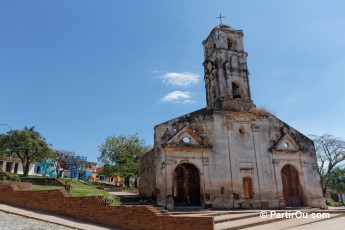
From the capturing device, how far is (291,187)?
22.4 metres

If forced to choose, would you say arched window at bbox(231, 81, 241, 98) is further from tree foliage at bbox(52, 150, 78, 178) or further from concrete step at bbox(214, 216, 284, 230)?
tree foliage at bbox(52, 150, 78, 178)

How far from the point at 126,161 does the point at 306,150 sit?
25847mm

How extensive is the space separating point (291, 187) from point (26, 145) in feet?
104

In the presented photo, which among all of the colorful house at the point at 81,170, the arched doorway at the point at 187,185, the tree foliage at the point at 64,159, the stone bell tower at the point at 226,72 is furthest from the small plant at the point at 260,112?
the colorful house at the point at 81,170

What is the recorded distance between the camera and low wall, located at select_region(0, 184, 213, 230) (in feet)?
32.9

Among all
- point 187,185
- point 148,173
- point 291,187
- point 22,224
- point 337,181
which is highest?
point 148,173

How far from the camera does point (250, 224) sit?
1255cm

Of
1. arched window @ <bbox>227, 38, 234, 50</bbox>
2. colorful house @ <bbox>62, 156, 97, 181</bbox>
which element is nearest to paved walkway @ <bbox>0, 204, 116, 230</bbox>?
arched window @ <bbox>227, 38, 234, 50</bbox>

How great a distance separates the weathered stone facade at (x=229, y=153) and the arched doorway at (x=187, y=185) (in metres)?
0.08

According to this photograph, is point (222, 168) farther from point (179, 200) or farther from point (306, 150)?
point (306, 150)

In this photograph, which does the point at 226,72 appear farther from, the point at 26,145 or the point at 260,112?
the point at 26,145

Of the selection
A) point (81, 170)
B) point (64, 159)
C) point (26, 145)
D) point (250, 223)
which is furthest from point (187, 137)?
point (81, 170)

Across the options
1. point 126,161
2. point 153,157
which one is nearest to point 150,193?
point 153,157

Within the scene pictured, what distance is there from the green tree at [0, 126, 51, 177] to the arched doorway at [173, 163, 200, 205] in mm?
22529
